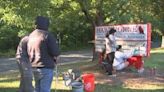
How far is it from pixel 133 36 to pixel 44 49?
27.9 feet

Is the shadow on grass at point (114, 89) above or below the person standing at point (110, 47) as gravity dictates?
below

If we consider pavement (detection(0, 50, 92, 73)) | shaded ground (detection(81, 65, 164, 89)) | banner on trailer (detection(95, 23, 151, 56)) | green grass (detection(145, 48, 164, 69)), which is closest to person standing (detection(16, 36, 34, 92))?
shaded ground (detection(81, 65, 164, 89))

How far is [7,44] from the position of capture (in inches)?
1325

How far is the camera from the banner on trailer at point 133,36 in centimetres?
1619

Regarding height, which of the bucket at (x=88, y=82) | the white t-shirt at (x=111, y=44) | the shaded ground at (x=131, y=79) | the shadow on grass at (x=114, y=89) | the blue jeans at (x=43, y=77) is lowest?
the shadow on grass at (x=114, y=89)

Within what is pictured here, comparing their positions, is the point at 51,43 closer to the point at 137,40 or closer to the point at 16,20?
the point at 16,20

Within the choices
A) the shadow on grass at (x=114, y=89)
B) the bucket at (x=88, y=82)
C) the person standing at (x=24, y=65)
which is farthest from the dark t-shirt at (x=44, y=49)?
the shadow on grass at (x=114, y=89)

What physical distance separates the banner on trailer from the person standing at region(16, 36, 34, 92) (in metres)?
6.55

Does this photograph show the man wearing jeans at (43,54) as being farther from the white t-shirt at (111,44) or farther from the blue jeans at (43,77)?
the white t-shirt at (111,44)

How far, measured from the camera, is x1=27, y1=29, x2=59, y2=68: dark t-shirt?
8547 millimetres

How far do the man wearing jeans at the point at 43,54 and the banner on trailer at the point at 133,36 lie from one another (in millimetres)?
8020

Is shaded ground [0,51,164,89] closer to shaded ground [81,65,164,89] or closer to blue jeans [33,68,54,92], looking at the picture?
shaded ground [81,65,164,89]

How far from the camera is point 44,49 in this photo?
28.2 feet

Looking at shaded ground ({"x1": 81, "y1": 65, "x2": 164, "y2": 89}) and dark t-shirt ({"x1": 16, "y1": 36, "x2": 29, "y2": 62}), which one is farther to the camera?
shaded ground ({"x1": 81, "y1": 65, "x2": 164, "y2": 89})
